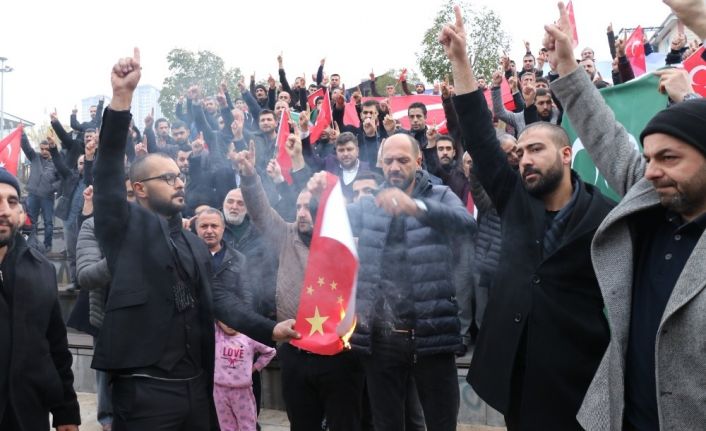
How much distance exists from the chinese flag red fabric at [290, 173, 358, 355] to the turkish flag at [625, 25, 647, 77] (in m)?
6.60

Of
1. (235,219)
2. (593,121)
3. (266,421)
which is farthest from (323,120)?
(593,121)

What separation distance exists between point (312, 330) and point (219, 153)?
4929 mm

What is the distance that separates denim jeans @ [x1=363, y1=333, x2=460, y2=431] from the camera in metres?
3.70

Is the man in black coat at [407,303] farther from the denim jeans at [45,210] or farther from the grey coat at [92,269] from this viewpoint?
the denim jeans at [45,210]

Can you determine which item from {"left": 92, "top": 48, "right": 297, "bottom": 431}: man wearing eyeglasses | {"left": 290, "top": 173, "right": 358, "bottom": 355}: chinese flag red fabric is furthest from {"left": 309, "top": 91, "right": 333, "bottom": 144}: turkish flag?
{"left": 92, "top": 48, "right": 297, "bottom": 431}: man wearing eyeglasses

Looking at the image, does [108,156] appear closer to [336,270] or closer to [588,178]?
[336,270]

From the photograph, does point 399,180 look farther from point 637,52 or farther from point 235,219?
point 637,52

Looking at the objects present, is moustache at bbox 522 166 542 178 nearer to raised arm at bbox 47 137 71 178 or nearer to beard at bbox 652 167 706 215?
beard at bbox 652 167 706 215

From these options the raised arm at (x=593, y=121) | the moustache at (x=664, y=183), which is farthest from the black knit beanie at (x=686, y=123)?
the raised arm at (x=593, y=121)

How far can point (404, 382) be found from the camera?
151 inches

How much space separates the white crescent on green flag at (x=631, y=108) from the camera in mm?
4301

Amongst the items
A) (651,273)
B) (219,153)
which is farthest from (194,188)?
(651,273)

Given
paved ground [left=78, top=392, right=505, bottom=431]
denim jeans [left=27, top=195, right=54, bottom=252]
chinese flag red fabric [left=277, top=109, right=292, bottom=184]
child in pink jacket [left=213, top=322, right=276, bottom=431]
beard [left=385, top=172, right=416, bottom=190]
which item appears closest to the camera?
beard [left=385, top=172, right=416, bottom=190]

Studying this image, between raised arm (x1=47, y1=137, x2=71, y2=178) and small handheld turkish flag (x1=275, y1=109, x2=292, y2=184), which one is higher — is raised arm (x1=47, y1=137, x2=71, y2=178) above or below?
above
